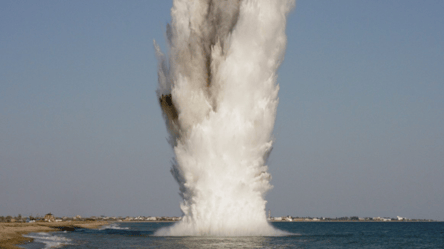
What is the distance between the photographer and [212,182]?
43.1 meters

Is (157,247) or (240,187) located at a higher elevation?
(240,187)

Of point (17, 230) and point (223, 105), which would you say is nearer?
point (223, 105)

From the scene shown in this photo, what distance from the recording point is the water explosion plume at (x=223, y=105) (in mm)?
43406

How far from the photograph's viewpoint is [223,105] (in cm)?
4428

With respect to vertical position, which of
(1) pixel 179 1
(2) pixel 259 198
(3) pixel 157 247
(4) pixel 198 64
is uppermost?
(1) pixel 179 1

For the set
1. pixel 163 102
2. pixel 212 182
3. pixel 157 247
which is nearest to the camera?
pixel 157 247

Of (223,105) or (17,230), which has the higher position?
(223,105)

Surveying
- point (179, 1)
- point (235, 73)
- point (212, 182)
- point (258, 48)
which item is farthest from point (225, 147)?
point (179, 1)

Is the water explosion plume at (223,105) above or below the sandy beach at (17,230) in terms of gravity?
above

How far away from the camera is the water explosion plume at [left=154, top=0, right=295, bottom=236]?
4341 cm

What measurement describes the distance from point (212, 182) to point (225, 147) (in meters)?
3.32

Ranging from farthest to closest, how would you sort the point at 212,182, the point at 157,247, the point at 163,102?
the point at 163,102
the point at 212,182
the point at 157,247

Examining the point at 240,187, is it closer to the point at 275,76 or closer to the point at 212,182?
the point at 212,182

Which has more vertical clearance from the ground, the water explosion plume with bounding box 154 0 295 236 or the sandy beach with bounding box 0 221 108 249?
the water explosion plume with bounding box 154 0 295 236
